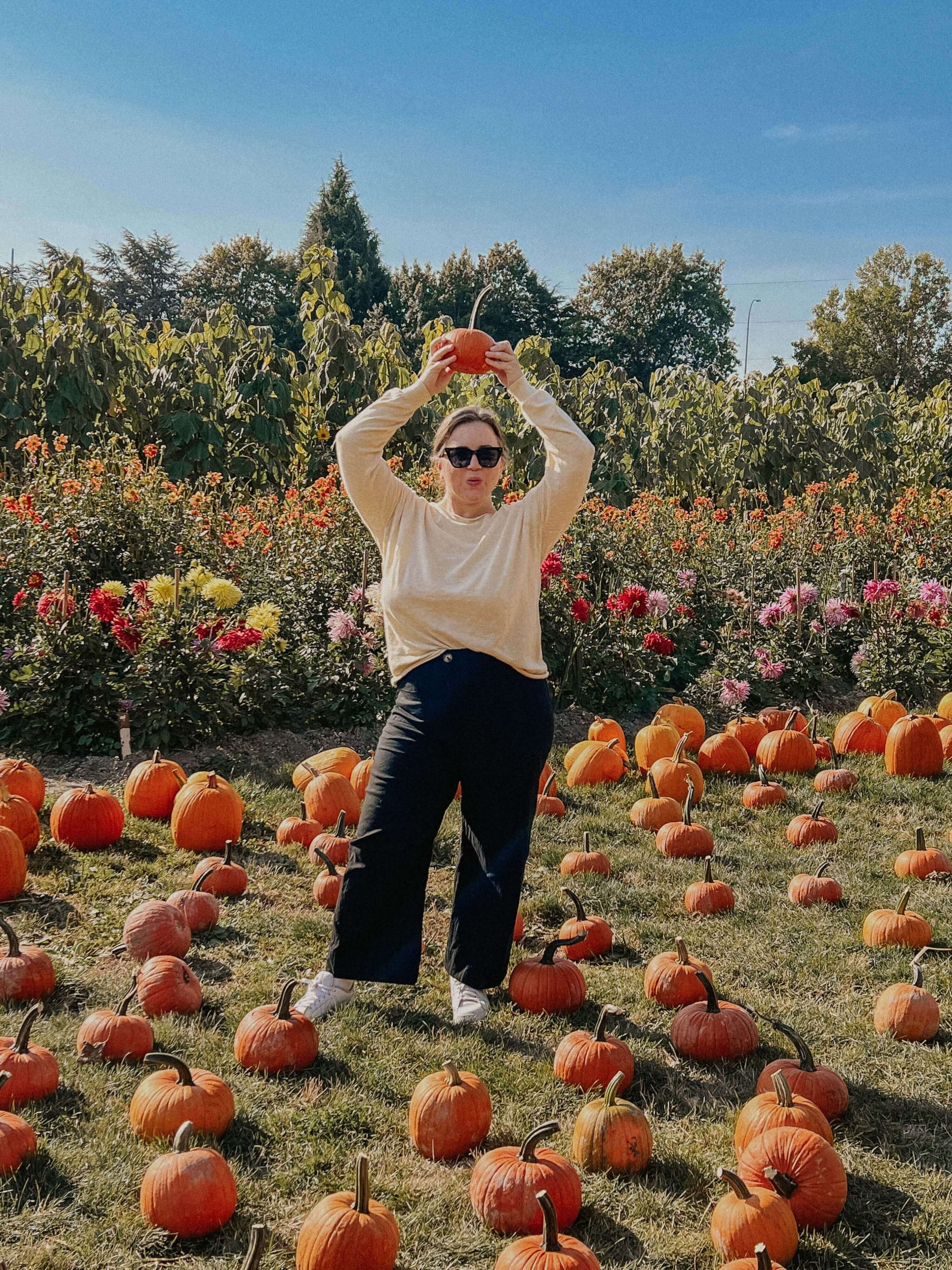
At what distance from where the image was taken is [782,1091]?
8.25 feet

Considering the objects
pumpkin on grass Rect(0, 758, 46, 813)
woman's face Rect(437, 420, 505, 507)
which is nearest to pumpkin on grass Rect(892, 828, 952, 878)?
woman's face Rect(437, 420, 505, 507)

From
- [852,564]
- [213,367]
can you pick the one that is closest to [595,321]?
[213,367]

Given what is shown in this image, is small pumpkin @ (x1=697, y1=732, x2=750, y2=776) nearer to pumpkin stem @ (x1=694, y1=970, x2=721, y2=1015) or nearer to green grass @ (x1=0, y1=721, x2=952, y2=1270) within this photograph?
green grass @ (x1=0, y1=721, x2=952, y2=1270)

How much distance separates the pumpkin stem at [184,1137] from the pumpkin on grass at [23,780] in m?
2.68

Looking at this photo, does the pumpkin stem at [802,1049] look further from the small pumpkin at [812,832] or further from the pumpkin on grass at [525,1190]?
the small pumpkin at [812,832]

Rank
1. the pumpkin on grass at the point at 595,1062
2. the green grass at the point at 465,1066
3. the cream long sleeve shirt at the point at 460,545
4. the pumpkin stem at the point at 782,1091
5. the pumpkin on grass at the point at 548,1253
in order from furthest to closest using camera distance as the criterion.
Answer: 1. the cream long sleeve shirt at the point at 460,545
2. the pumpkin on grass at the point at 595,1062
3. the pumpkin stem at the point at 782,1091
4. the green grass at the point at 465,1066
5. the pumpkin on grass at the point at 548,1253

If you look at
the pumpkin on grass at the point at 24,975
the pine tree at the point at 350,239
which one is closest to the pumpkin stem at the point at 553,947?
the pumpkin on grass at the point at 24,975

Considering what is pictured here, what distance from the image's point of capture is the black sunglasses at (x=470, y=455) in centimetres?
328

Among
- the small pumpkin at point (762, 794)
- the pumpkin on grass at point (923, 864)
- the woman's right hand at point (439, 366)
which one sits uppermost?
the woman's right hand at point (439, 366)

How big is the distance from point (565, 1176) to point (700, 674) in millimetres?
5573

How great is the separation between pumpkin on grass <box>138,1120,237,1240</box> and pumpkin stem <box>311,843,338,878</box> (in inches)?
60.8

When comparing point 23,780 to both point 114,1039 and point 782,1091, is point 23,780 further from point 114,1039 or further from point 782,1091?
point 782,1091

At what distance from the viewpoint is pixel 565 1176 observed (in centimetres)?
235

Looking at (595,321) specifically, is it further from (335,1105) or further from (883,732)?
(335,1105)
